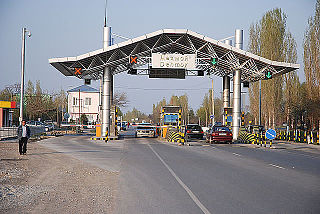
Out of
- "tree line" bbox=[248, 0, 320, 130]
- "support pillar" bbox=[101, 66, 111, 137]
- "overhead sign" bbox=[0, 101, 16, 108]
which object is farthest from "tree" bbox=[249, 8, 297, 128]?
"overhead sign" bbox=[0, 101, 16, 108]

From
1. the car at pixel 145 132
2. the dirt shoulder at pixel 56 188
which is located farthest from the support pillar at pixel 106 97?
the dirt shoulder at pixel 56 188

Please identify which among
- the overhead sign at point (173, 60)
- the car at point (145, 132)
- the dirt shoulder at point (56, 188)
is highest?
the overhead sign at point (173, 60)

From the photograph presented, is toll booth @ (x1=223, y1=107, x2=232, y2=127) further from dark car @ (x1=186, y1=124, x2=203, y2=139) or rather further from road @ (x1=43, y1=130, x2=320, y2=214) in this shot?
road @ (x1=43, y1=130, x2=320, y2=214)

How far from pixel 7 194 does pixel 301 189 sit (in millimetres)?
7465

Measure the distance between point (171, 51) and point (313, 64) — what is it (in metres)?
17.8

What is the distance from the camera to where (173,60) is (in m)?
36.5

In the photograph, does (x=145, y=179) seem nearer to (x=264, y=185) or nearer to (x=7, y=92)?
(x=264, y=185)

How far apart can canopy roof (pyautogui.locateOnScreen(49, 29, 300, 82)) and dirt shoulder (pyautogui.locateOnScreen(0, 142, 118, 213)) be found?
19926 mm

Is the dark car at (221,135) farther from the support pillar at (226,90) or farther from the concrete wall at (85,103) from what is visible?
the concrete wall at (85,103)

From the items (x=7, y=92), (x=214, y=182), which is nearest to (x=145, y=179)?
(x=214, y=182)

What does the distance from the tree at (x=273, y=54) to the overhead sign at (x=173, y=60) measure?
22.2 metres

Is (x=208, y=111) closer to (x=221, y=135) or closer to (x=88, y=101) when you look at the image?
(x=88, y=101)

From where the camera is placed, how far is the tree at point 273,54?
182ft

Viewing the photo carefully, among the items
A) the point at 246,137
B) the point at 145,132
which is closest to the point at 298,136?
the point at 246,137
